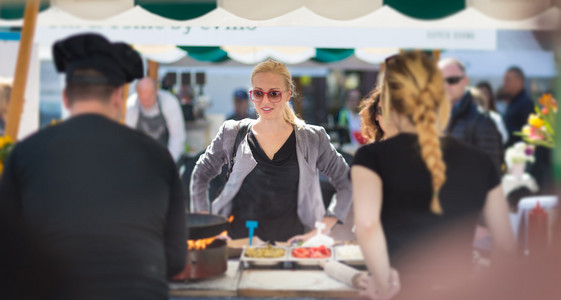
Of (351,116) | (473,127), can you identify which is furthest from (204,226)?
(351,116)

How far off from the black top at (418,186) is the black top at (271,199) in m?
1.17

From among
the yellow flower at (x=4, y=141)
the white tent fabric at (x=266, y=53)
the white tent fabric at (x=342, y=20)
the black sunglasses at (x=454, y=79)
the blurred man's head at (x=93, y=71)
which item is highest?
the white tent fabric at (x=342, y=20)

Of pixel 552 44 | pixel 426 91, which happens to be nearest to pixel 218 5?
pixel 426 91

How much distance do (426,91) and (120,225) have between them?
1.00 metres

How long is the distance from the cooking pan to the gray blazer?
40 centimetres

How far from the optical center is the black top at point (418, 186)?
5.75 ft

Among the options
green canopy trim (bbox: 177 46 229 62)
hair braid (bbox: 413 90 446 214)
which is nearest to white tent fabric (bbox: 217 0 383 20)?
hair braid (bbox: 413 90 446 214)

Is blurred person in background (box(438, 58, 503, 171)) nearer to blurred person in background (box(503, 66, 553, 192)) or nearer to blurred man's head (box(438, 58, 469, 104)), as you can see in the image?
blurred man's head (box(438, 58, 469, 104))

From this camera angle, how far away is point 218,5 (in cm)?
249

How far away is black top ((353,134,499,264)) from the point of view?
1.75 metres

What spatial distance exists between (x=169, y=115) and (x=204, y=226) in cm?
163

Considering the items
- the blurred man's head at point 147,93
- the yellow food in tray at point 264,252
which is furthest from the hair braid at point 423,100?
the blurred man's head at point 147,93

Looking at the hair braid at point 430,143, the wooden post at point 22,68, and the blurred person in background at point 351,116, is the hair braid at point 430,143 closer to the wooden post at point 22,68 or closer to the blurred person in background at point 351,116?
the wooden post at point 22,68

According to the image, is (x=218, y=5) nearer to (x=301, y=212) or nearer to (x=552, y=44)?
(x=301, y=212)
